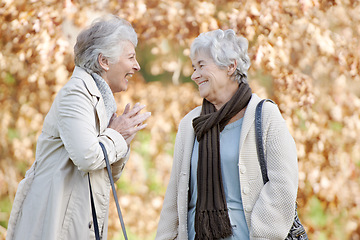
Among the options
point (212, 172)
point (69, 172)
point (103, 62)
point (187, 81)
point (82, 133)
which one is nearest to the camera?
point (82, 133)

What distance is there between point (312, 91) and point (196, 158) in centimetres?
228

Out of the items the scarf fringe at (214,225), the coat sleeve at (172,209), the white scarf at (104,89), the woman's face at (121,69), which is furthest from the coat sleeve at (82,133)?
the scarf fringe at (214,225)

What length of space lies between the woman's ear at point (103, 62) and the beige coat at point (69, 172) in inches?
6.2

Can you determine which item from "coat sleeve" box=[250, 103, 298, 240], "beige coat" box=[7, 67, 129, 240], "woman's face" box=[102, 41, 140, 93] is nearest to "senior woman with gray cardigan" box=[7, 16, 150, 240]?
"beige coat" box=[7, 67, 129, 240]

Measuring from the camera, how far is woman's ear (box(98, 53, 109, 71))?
7.29 feet

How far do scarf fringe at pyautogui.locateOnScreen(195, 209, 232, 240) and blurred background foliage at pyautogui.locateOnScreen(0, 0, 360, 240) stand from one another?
7.12 ft

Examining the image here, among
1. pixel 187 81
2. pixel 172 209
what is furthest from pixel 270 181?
pixel 187 81

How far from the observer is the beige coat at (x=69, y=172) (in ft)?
6.30

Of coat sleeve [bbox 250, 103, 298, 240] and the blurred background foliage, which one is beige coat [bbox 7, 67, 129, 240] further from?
the blurred background foliage

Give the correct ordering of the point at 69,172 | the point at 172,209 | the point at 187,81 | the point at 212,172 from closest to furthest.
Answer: the point at 69,172 < the point at 212,172 < the point at 172,209 < the point at 187,81

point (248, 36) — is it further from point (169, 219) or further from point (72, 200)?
point (72, 200)

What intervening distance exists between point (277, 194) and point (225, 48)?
0.78 metres

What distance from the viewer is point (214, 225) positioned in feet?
6.78

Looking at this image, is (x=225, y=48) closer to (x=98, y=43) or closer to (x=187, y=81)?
(x=98, y=43)
